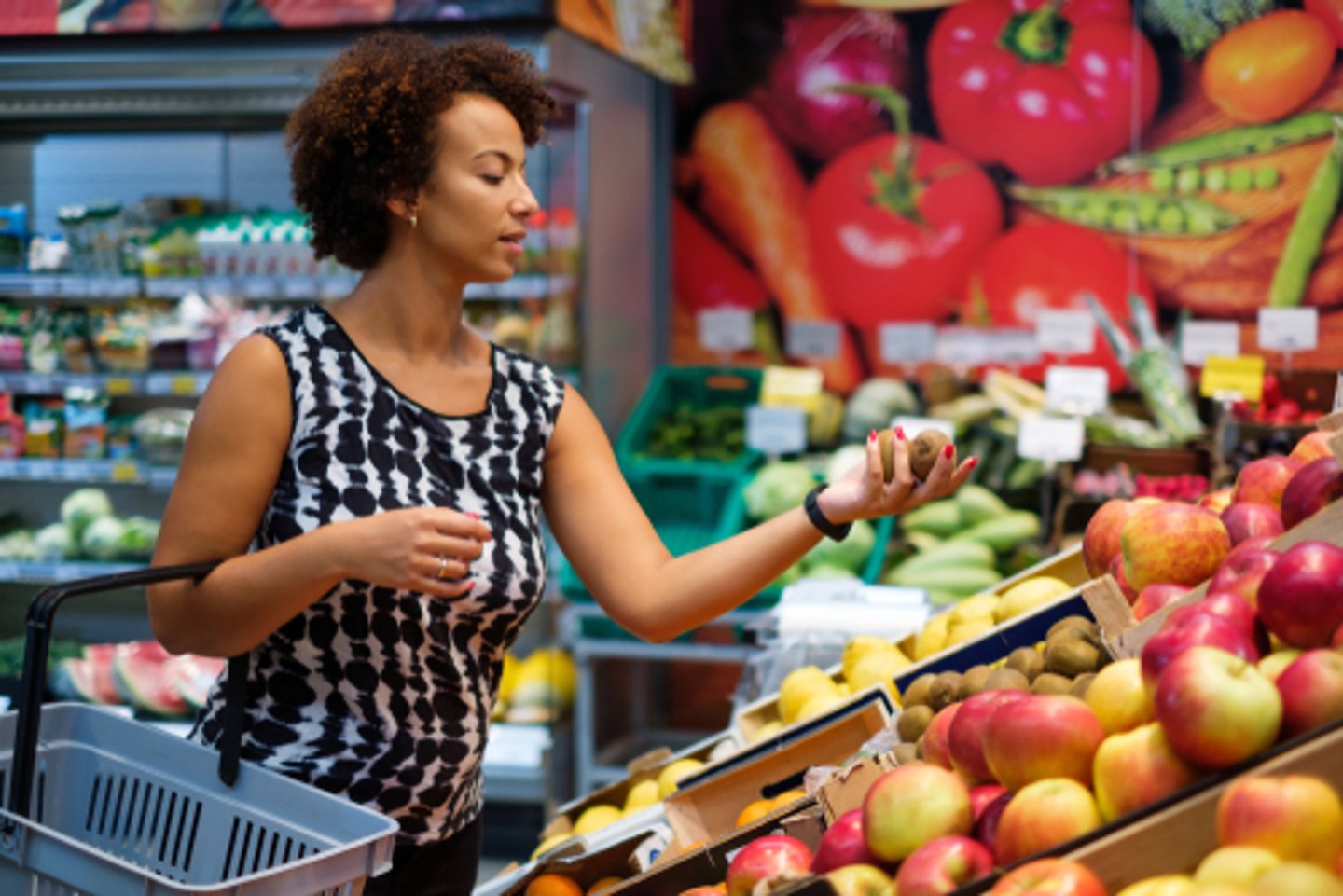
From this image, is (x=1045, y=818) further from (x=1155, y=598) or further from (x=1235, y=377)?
(x=1235, y=377)

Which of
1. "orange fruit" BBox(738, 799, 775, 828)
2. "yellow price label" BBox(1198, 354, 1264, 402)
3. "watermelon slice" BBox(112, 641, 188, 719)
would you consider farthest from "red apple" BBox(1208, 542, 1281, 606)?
"watermelon slice" BBox(112, 641, 188, 719)

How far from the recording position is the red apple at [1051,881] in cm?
118

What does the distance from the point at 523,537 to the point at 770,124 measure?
3.60m

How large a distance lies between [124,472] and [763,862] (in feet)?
11.6

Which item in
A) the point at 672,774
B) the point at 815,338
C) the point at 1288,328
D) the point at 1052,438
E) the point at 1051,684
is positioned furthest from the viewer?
the point at 815,338

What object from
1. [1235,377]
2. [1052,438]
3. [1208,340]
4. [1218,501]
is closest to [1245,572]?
[1218,501]

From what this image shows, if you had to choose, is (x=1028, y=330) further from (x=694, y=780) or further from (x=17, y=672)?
(x=17, y=672)

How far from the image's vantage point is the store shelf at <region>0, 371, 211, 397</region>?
455 centimetres

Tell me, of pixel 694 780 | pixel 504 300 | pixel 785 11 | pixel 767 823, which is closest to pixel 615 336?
pixel 504 300

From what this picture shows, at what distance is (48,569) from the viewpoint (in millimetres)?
4723

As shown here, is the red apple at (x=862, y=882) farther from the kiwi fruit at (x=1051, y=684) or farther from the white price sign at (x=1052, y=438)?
the white price sign at (x=1052, y=438)

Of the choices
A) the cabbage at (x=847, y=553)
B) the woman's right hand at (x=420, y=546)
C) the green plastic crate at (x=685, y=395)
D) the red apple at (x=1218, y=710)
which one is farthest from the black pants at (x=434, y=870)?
the green plastic crate at (x=685, y=395)

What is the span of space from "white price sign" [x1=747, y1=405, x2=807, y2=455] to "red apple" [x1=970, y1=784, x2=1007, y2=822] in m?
3.28

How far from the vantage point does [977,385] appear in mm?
5070
